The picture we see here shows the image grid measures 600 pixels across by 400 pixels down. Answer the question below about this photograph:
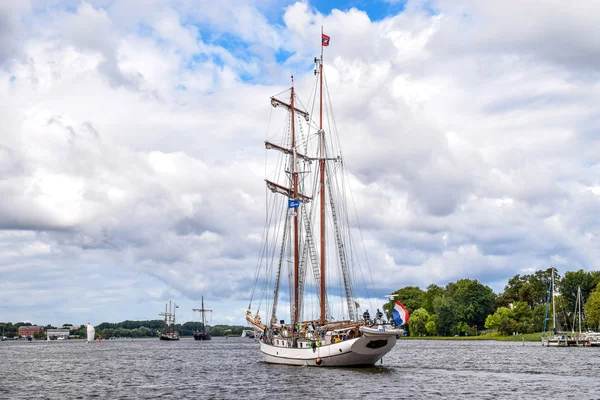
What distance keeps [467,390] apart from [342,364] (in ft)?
69.0

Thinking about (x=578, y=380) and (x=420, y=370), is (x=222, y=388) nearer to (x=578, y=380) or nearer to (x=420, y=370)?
(x=420, y=370)

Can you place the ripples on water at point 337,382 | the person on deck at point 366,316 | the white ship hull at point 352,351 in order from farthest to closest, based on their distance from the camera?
the person on deck at point 366,316 → the white ship hull at point 352,351 → the ripples on water at point 337,382

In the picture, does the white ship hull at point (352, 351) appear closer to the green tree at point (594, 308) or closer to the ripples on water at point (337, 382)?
the ripples on water at point (337, 382)

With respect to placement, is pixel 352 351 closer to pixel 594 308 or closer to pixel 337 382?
pixel 337 382

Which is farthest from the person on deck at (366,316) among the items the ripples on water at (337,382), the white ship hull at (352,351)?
the ripples on water at (337,382)

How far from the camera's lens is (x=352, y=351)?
258 ft

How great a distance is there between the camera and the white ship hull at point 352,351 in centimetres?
7756

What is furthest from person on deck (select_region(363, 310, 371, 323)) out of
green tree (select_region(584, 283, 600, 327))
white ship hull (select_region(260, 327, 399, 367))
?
green tree (select_region(584, 283, 600, 327))

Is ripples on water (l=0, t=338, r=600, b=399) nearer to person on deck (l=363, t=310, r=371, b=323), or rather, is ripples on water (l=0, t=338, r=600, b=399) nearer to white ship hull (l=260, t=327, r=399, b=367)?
white ship hull (l=260, t=327, r=399, b=367)

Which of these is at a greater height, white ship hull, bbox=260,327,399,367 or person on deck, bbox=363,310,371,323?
person on deck, bbox=363,310,371,323

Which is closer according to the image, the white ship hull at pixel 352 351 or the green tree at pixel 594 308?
the white ship hull at pixel 352 351

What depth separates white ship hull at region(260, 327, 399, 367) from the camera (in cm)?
7756

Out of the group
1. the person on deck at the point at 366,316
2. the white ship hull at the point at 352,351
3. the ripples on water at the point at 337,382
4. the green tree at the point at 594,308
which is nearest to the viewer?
the ripples on water at the point at 337,382

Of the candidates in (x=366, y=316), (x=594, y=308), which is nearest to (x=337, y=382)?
(x=366, y=316)
